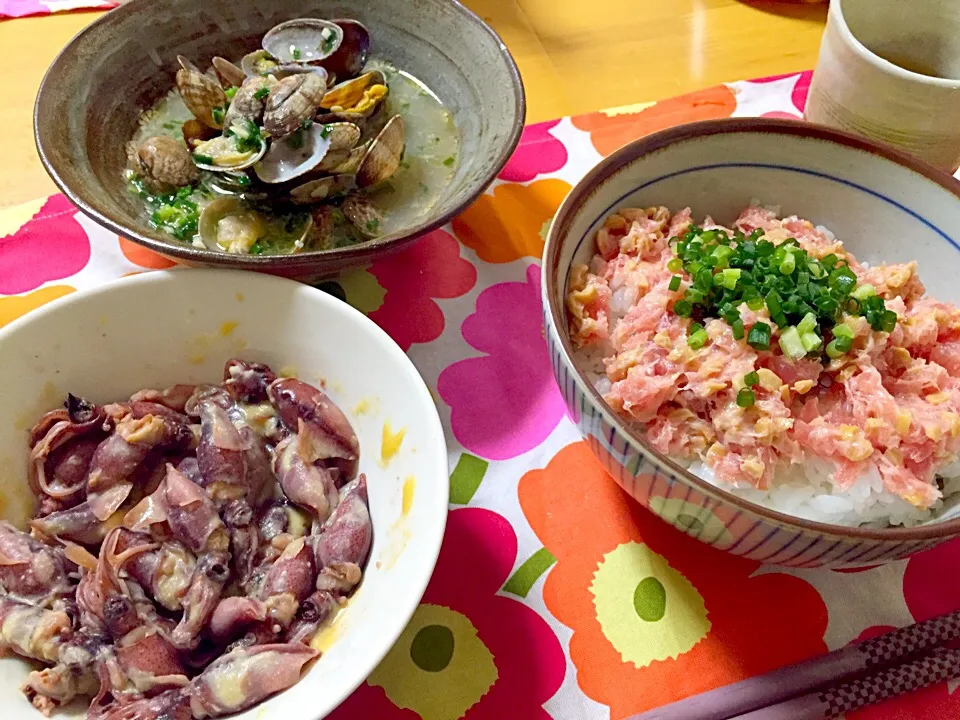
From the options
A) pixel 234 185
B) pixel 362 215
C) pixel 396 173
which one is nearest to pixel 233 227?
pixel 234 185

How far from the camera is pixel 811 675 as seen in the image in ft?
3.15

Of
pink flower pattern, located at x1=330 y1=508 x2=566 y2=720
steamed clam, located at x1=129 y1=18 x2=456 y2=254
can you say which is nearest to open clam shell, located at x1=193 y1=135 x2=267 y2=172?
steamed clam, located at x1=129 y1=18 x2=456 y2=254

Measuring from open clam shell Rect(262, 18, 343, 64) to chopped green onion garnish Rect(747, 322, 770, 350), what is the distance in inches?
40.9

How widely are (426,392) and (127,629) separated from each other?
440 millimetres

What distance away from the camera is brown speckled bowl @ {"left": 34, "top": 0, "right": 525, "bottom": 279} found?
1.19 metres

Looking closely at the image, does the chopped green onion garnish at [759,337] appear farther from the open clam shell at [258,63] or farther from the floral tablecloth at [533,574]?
the open clam shell at [258,63]

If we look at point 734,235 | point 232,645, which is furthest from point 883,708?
point 232,645

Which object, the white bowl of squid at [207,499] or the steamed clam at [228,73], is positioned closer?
the white bowl of squid at [207,499]

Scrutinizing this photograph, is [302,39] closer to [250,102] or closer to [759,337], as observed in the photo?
[250,102]

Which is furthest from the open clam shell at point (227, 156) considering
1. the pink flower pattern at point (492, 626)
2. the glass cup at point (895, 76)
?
the glass cup at point (895, 76)

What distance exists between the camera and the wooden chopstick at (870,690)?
0.93 metres

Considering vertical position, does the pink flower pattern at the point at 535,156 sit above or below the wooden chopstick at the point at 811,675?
above

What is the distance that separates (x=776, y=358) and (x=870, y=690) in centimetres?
44

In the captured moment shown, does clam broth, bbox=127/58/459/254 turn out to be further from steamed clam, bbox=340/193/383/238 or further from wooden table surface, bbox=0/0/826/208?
wooden table surface, bbox=0/0/826/208
